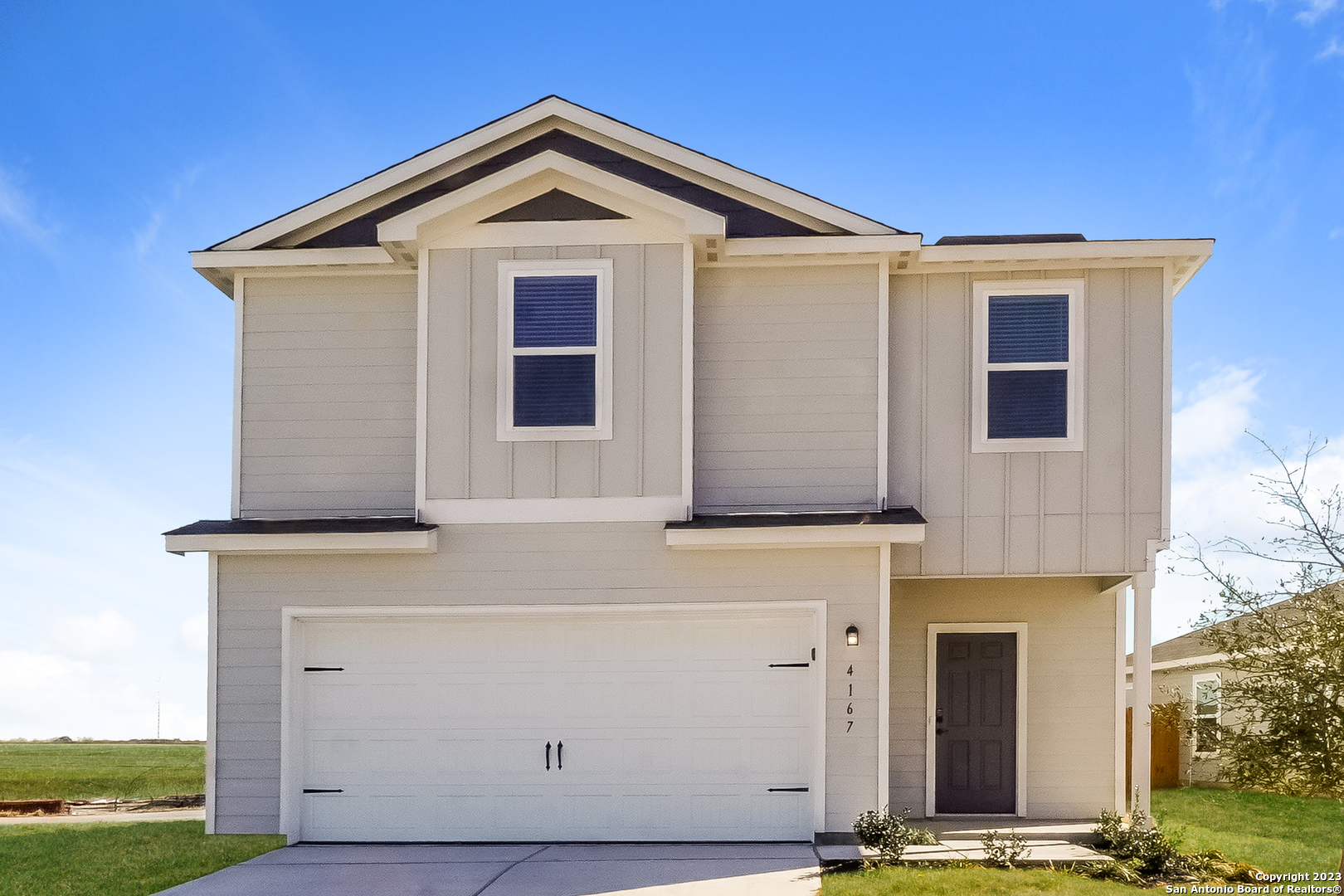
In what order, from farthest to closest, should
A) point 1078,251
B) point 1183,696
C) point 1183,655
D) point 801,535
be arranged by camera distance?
point 1183,655, point 1183,696, point 1078,251, point 801,535

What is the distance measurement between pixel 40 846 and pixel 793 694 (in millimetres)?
7258

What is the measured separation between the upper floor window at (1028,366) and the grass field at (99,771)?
14302mm

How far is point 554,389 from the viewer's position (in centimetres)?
990

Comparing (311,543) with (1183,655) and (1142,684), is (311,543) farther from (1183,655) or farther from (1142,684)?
(1183,655)

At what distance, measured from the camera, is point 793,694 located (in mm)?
9797

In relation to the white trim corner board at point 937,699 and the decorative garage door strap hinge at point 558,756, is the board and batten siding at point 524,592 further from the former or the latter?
the white trim corner board at point 937,699

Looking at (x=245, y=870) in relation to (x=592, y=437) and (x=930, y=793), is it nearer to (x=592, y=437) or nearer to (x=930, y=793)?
(x=592, y=437)

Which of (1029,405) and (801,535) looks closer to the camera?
(801,535)

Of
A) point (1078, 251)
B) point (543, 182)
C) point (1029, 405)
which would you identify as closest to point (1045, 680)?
point (1029, 405)

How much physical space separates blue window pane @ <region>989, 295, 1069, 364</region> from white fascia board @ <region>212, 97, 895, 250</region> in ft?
5.97

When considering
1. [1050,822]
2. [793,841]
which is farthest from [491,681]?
[1050,822]

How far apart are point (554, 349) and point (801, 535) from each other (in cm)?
271

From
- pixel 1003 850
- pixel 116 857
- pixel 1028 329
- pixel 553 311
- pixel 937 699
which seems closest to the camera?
pixel 1003 850

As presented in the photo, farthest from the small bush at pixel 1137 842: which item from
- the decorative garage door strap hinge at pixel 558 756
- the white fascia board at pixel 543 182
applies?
the white fascia board at pixel 543 182
